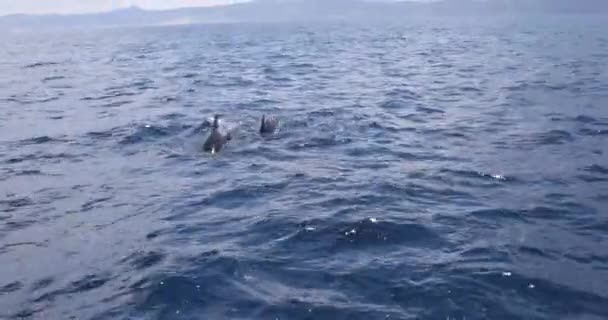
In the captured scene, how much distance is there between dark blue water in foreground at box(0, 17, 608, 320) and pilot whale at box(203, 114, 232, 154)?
40 centimetres

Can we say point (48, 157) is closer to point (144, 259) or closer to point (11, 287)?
point (11, 287)

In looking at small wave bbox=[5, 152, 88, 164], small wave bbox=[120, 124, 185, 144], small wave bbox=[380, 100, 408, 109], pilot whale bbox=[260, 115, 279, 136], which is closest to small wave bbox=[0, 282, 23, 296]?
small wave bbox=[5, 152, 88, 164]

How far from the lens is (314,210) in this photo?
12.7 metres

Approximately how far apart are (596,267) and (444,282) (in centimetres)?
282

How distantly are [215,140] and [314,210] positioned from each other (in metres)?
6.97

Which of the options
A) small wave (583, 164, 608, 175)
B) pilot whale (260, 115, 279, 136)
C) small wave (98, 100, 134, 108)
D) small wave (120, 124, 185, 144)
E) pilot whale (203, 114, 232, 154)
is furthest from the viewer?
small wave (98, 100, 134, 108)

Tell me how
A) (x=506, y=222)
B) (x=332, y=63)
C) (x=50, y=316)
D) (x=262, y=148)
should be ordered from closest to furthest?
1. (x=50, y=316)
2. (x=506, y=222)
3. (x=262, y=148)
4. (x=332, y=63)

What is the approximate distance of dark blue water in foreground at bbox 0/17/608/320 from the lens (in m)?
9.01

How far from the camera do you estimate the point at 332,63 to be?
4522 cm

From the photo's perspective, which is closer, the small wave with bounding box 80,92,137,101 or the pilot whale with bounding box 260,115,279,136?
the pilot whale with bounding box 260,115,279,136

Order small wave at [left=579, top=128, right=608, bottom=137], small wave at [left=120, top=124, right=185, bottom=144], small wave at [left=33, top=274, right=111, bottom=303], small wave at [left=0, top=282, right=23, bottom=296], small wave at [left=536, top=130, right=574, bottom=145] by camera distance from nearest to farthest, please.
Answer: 1. small wave at [left=33, top=274, right=111, bottom=303]
2. small wave at [left=0, top=282, right=23, bottom=296]
3. small wave at [left=536, top=130, right=574, bottom=145]
4. small wave at [left=579, top=128, right=608, bottom=137]
5. small wave at [left=120, top=124, right=185, bottom=144]

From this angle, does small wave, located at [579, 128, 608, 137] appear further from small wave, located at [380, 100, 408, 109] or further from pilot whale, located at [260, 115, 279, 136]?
pilot whale, located at [260, 115, 279, 136]

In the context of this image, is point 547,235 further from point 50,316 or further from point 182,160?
point 182,160

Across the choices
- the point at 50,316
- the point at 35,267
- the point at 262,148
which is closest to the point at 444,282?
the point at 50,316
